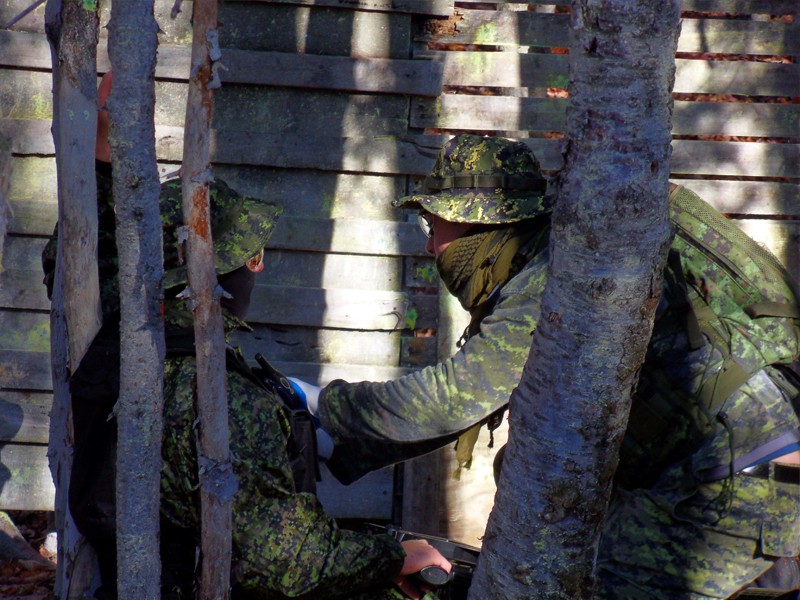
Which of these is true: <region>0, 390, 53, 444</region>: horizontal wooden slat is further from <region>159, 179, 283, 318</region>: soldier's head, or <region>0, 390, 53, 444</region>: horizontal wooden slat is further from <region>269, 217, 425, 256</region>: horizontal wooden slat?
<region>159, 179, 283, 318</region>: soldier's head

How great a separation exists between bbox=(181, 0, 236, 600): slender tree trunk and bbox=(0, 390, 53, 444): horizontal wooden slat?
2982mm

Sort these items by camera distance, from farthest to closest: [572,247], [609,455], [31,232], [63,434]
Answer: [31,232] < [63,434] < [609,455] < [572,247]

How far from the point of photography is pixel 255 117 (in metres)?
5.14

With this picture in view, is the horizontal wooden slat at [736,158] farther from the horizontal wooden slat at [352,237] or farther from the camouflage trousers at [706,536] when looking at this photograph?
the camouflage trousers at [706,536]

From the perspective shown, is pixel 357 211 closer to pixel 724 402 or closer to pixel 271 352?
pixel 271 352

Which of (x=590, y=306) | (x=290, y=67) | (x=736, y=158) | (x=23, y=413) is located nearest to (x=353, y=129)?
(x=290, y=67)

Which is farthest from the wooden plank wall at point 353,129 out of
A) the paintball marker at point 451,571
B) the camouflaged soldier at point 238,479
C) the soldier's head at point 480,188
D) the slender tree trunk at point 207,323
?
the slender tree trunk at point 207,323

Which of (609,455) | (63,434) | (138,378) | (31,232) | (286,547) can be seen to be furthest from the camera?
(31,232)

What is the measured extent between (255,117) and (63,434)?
2.58m

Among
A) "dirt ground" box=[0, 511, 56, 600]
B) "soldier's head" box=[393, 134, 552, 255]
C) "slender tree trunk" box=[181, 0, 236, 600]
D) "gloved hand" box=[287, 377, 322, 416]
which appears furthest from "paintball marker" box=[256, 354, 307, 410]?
"dirt ground" box=[0, 511, 56, 600]

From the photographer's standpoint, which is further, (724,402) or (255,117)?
(255,117)

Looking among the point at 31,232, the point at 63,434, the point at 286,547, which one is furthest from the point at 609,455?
the point at 31,232

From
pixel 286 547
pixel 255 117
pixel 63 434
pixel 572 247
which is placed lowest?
pixel 286 547

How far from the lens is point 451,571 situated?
327cm
